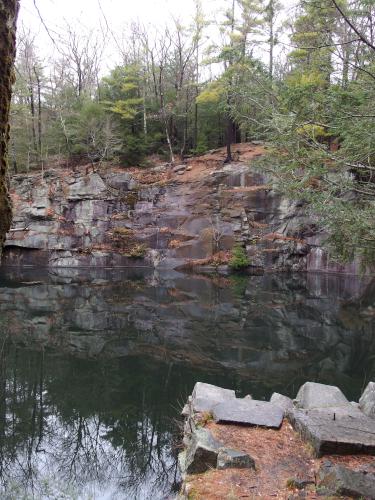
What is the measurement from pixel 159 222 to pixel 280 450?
23518 mm

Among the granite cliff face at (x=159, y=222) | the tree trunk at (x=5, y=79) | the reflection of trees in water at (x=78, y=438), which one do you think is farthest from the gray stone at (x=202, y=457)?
the granite cliff face at (x=159, y=222)

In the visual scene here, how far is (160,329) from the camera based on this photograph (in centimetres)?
1320

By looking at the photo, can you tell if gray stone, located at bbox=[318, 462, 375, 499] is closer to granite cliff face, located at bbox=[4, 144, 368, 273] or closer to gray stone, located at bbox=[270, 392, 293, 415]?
gray stone, located at bbox=[270, 392, 293, 415]

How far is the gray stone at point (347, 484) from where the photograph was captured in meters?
3.43

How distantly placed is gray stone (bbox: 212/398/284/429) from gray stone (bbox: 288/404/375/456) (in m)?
0.22

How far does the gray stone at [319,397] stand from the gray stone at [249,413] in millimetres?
588

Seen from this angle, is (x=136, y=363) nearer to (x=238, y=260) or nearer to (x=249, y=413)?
(x=249, y=413)

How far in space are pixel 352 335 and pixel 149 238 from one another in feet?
54.5

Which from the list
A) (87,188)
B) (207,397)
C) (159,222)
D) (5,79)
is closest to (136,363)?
(207,397)

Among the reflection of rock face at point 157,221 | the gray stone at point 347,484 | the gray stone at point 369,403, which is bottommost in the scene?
the gray stone at point 369,403

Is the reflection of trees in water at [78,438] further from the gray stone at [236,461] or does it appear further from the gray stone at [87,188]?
the gray stone at [87,188]

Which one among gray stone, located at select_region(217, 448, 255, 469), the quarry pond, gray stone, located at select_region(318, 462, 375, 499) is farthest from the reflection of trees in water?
gray stone, located at select_region(318, 462, 375, 499)

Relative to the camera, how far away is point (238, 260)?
25.5 m

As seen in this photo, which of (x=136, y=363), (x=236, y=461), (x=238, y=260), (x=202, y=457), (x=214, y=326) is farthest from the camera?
(x=238, y=260)
